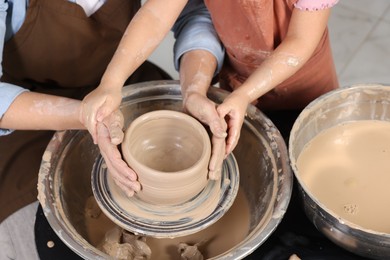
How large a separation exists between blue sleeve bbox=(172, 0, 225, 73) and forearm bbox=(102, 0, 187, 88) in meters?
0.10

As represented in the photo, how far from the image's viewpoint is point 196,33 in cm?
153

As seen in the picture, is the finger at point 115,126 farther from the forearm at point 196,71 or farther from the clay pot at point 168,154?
the forearm at point 196,71

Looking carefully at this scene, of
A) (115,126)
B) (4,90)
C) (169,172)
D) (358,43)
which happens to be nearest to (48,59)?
(4,90)

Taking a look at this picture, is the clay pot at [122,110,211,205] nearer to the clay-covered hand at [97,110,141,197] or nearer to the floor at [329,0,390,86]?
the clay-covered hand at [97,110,141,197]

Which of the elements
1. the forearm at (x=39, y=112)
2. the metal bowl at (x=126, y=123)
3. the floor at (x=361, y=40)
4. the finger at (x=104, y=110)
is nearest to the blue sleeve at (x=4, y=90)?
the forearm at (x=39, y=112)

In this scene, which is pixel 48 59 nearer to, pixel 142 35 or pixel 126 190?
pixel 142 35

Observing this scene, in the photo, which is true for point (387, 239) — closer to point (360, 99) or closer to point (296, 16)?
point (360, 99)

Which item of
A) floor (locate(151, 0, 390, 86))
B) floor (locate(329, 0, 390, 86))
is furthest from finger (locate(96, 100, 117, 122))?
floor (locate(329, 0, 390, 86))

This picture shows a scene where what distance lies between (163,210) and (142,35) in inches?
17.5

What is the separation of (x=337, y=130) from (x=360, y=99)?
0.34 ft

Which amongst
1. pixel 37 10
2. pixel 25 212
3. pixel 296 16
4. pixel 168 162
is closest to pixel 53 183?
pixel 168 162

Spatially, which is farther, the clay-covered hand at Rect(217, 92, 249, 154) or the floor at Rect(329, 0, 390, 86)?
the floor at Rect(329, 0, 390, 86)

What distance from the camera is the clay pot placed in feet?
3.90

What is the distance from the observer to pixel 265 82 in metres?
1.35
